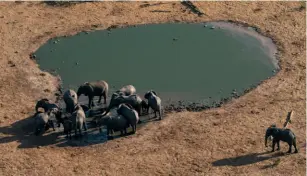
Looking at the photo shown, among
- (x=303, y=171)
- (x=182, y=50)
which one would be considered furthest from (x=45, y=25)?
(x=303, y=171)

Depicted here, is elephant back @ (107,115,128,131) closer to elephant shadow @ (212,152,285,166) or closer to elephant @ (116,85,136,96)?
elephant @ (116,85,136,96)

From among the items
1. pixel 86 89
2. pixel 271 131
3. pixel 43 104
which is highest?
pixel 86 89

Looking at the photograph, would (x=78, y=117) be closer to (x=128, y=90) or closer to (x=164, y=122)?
(x=128, y=90)

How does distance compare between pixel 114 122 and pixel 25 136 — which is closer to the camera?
pixel 114 122

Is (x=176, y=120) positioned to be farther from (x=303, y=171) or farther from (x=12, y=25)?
(x=12, y=25)

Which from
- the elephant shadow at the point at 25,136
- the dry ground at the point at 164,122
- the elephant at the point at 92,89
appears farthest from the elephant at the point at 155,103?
the elephant shadow at the point at 25,136

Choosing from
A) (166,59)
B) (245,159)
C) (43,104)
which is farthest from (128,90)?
(245,159)

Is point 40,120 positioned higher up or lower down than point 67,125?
higher up
